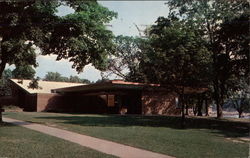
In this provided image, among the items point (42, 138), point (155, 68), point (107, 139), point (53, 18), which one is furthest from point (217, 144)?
point (53, 18)

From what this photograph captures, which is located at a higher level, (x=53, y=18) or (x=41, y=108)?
(x=53, y=18)

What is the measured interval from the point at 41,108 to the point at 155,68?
29.1 metres

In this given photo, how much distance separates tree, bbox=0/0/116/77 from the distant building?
41.9 feet

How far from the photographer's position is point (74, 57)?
19.9 metres

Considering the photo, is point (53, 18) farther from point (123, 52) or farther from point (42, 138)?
point (123, 52)

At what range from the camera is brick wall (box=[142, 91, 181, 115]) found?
38.0 m

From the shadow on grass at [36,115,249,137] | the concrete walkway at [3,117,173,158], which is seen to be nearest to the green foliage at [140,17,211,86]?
the shadow on grass at [36,115,249,137]

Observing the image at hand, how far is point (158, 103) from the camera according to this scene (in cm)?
3900

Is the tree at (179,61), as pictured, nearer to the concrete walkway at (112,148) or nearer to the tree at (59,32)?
the tree at (59,32)

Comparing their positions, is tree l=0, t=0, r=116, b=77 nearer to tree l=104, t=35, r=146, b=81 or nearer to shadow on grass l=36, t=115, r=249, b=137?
shadow on grass l=36, t=115, r=249, b=137

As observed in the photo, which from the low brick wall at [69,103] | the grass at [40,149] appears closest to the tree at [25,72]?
the grass at [40,149]

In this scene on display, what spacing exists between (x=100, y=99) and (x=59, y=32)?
2552 cm

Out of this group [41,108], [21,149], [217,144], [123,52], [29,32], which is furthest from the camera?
[123,52]

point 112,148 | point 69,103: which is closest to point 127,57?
point 69,103
